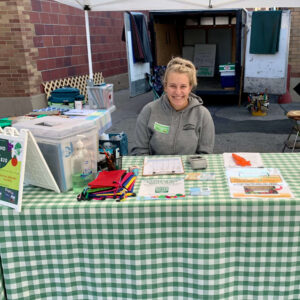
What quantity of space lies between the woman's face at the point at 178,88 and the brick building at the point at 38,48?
5139mm

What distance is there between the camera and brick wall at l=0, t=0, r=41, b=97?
22.2 feet

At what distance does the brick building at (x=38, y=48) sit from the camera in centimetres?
686

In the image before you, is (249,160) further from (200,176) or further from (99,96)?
(99,96)

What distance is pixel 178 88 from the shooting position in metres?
2.61

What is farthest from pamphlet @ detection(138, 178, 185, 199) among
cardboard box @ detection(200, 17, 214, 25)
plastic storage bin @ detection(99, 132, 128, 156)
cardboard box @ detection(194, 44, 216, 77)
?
cardboard box @ detection(200, 17, 214, 25)

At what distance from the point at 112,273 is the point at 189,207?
0.51m

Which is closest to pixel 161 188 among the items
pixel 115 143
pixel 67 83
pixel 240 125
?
pixel 115 143

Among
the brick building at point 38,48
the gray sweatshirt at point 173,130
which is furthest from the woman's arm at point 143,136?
the brick building at point 38,48

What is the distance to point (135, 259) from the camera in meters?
1.79

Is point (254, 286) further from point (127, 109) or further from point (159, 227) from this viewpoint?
point (127, 109)

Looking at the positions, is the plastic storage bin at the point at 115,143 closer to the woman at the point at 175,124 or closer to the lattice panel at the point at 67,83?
the woman at the point at 175,124

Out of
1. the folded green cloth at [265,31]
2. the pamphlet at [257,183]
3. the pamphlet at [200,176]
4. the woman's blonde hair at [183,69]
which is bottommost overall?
the pamphlet at [200,176]

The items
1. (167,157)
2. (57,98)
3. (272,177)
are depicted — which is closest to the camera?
(272,177)

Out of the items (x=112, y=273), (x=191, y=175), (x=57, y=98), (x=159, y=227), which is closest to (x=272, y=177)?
(x=191, y=175)
